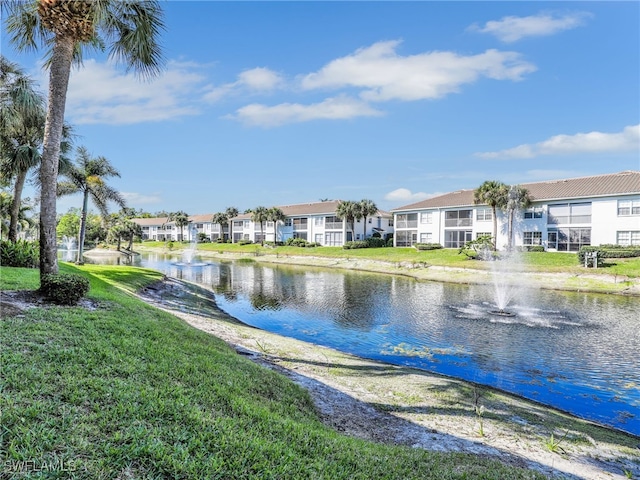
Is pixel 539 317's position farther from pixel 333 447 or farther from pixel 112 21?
pixel 112 21

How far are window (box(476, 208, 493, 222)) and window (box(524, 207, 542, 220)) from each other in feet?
14.8

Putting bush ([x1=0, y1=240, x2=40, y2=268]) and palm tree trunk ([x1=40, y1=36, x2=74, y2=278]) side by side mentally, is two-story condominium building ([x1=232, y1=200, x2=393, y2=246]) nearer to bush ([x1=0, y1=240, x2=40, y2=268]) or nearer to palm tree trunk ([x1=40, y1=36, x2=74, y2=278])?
bush ([x1=0, y1=240, x2=40, y2=268])

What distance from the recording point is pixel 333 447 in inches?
203

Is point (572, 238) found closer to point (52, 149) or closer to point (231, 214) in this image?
point (52, 149)

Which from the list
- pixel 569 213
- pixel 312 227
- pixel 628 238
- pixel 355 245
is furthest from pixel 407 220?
pixel 628 238

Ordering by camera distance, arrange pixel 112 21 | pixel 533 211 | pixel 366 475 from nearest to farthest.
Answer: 1. pixel 366 475
2. pixel 112 21
3. pixel 533 211

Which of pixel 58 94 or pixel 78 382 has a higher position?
pixel 58 94

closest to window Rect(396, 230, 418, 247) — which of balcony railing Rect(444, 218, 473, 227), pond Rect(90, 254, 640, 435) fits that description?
balcony railing Rect(444, 218, 473, 227)

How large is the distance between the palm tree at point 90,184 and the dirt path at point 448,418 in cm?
2669

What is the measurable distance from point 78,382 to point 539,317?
2277cm

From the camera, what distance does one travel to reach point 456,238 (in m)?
56.1

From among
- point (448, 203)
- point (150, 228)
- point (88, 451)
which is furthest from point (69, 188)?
point (150, 228)

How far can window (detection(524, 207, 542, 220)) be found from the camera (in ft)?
157

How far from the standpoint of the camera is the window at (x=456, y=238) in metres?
54.4
